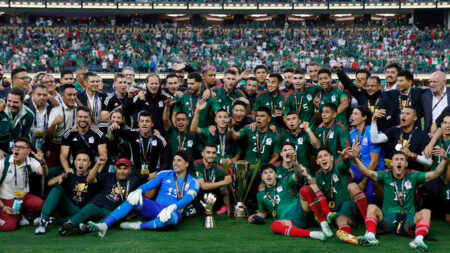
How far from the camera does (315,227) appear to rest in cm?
643

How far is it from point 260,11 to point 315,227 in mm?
35082

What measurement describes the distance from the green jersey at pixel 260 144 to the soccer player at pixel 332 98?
1.07 meters

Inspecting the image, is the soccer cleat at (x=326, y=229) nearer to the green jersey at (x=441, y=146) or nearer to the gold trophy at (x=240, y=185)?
the gold trophy at (x=240, y=185)

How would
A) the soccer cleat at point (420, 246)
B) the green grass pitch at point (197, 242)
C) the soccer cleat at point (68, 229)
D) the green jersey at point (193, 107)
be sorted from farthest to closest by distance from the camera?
the green jersey at point (193, 107)
the soccer cleat at point (68, 229)
the green grass pitch at point (197, 242)
the soccer cleat at point (420, 246)

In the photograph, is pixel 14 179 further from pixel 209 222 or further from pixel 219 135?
pixel 219 135

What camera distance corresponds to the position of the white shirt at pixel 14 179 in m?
6.54

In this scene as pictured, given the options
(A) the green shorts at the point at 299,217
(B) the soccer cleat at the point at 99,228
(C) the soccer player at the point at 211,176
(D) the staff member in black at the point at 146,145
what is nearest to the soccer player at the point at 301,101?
(C) the soccer player at the point at 211,176

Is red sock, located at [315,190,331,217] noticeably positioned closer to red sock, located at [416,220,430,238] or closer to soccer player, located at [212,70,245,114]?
red sock, located at [416,220,430,238]

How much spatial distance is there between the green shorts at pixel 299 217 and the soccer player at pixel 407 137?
1.36 metres

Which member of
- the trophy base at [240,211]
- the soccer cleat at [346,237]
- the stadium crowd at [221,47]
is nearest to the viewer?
the soccer cleat at [346,237]

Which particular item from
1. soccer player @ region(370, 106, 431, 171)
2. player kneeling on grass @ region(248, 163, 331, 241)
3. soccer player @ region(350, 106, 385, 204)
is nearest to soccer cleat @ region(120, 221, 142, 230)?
player kneeling on grass @ region(248, 163, 331, 241)

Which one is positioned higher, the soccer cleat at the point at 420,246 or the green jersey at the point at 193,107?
the green jersey at the point at 193,107

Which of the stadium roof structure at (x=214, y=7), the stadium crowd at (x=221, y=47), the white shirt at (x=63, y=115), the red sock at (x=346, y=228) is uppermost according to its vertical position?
the stadium roof structure at (x=214, y=7)

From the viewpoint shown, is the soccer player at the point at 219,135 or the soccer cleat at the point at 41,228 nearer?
the soccer cleat at the point at 41,228
